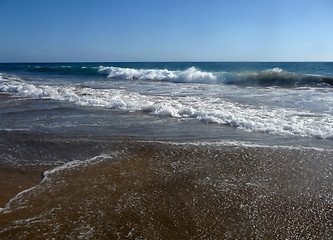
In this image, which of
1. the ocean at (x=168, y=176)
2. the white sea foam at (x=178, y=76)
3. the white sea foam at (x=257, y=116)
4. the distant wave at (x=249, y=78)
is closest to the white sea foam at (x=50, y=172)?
the ocean at (x=168, y=176)

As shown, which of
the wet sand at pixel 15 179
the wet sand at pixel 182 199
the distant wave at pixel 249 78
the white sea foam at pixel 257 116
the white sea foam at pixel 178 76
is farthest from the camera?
the white sea foam at pixel 178 76

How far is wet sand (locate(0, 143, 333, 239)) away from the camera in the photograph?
10.8 ft

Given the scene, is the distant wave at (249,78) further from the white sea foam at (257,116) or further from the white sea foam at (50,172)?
the white sea foam at (50,172)

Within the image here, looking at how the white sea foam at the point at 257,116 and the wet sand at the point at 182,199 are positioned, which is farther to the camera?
the white sea foam at the point at 257,116

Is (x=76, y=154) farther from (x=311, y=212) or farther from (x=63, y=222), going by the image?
(x=311, y=212)

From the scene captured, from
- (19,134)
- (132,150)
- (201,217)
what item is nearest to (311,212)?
(201,217)

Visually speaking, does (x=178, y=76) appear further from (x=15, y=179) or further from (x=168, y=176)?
(x=15, y=179)

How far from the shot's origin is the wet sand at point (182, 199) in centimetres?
331

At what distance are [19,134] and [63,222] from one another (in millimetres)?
4491

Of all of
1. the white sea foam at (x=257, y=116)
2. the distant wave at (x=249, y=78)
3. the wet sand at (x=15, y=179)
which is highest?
the distant wave at (x=249, y=78)

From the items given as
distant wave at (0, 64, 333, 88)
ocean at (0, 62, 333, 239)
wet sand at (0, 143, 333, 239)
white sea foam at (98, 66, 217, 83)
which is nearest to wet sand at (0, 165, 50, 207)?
ocean at (0, 62, 333, 239)

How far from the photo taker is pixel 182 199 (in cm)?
399

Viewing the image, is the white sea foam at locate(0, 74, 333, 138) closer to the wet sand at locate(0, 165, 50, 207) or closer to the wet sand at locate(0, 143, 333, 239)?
the wet sand at locate(0, 143, 333, 239)

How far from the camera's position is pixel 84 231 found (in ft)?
10.7
